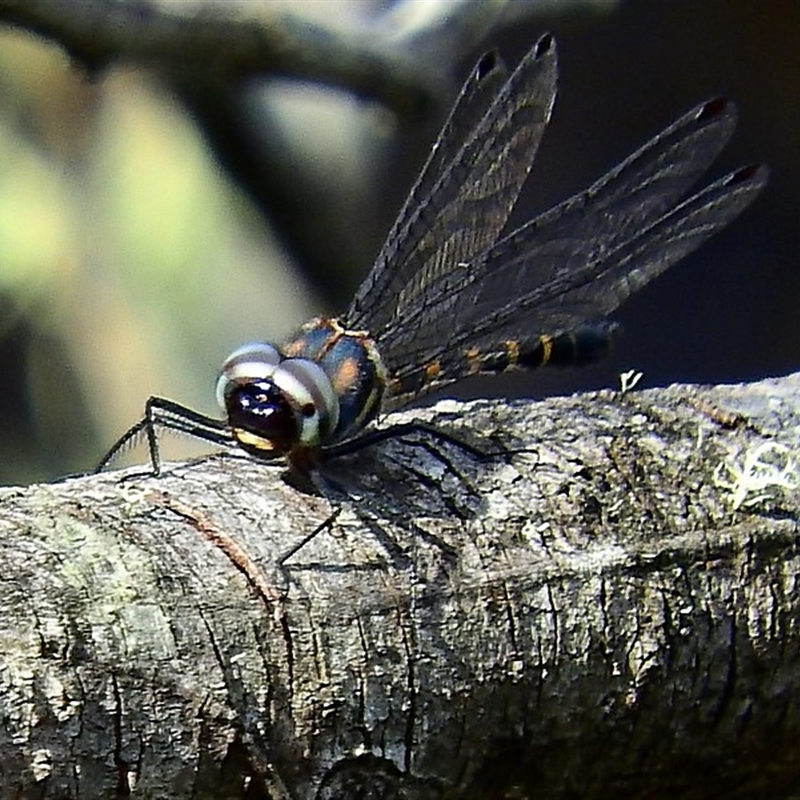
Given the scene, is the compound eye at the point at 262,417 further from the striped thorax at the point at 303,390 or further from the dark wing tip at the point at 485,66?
the dark wing tip at the point at 485,66

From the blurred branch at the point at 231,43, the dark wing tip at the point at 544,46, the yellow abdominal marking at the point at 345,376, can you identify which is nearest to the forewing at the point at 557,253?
the yellow abdominal marking at the point at 345,376

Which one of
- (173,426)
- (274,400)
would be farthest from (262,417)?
(173,426)

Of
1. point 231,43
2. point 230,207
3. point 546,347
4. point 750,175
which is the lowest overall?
point 546,347

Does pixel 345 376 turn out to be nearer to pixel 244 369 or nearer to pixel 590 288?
pixel 244 369

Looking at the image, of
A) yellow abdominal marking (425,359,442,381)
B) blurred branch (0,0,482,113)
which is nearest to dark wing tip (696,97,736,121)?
blurred branch (0,0,482,113)

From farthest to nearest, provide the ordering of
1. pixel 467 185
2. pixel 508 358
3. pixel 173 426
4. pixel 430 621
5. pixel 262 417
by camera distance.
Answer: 1. pixel 467 185
2. pixel 508 358
3. pixel 173 426
4. pixel 262 417
5. pixel 430 621

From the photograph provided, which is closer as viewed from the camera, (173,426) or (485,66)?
(173,426)
